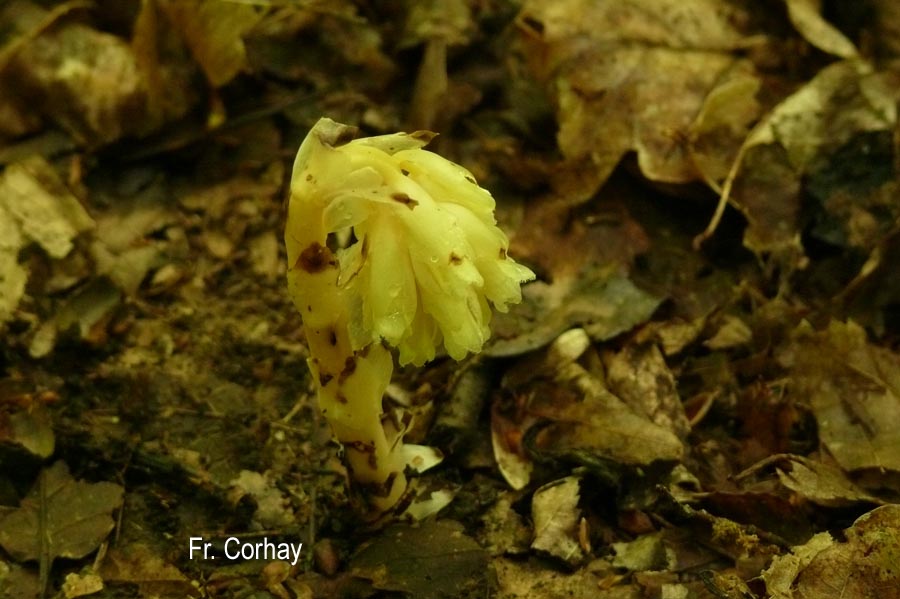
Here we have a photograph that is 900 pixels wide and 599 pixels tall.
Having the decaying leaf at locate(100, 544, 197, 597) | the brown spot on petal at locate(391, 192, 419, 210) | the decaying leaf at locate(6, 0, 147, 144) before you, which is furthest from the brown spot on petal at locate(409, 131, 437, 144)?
the decaying leaf at locate(6, 0, 147, 144)

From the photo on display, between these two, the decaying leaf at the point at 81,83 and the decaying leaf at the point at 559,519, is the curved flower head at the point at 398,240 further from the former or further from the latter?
the decaying leaf at the point at 81,83

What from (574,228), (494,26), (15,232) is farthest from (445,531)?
(494,26)

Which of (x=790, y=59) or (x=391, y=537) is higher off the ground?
(x=790, y=59)

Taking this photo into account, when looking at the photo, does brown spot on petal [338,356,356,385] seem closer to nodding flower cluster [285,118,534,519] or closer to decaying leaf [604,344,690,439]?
nodding flower cluster [285,118,534,519]

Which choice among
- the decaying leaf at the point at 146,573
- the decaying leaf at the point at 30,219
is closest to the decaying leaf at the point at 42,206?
the decaying leaf at the point at 30,219

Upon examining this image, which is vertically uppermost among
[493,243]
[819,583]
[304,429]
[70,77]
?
[493,243]

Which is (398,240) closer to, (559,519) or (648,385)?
(559,519)

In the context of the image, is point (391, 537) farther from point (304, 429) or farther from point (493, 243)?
point (493, 243)
